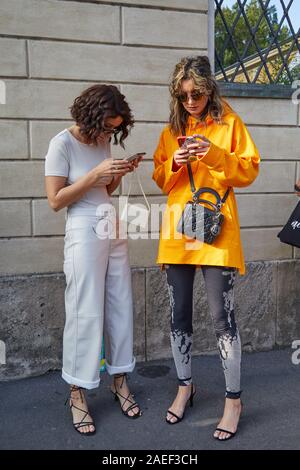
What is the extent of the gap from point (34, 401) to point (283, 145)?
9.77ft

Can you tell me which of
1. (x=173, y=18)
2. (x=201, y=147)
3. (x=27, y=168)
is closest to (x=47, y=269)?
(x=27, y=168)

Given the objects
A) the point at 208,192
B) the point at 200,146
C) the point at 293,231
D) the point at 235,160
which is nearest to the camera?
the point at 200,146

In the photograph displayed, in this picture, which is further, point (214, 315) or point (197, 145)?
point (214, 315)

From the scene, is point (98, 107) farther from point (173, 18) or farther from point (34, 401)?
point (34, 401)

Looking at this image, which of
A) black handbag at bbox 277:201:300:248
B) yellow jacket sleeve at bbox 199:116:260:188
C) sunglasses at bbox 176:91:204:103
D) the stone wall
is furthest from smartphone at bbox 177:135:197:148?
black handbag at bbox 277:201:300:248

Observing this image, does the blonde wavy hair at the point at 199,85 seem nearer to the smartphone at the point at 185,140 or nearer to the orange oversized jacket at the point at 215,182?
the orange oversized jacket at the point at 215,182

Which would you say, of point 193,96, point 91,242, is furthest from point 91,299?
point 193,96

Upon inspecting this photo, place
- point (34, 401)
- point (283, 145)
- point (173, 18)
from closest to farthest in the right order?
point (34, 401) < point (173, 18) < point (283, 145)

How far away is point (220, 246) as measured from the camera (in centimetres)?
275

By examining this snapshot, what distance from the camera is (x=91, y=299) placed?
9.29 feet

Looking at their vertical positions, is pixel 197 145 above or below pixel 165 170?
above

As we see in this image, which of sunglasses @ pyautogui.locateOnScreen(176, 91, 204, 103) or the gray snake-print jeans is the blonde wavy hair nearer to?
sunglasses @ pyautogui.locateOnScreen(176, 91, 204, 103)

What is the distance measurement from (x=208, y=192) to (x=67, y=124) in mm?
1555

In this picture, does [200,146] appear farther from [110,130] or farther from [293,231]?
[293,231]
